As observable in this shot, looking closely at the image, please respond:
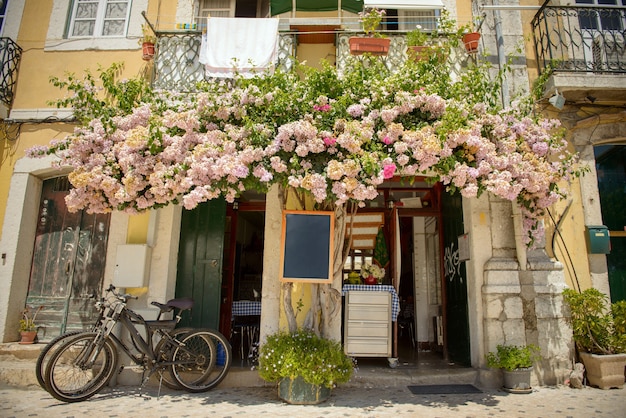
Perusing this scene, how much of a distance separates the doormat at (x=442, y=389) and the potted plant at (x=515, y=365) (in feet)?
1.35

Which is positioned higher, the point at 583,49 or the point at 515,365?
the point at 583,49

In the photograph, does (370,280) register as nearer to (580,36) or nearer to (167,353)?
(167,353)

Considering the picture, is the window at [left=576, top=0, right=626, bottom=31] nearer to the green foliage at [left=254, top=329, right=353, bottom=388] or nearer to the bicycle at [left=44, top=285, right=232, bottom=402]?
the green foliage at [left=254, top=329, right=353, bottom=388]

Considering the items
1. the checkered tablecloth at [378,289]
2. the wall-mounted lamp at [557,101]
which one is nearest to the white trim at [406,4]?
the wall-mounted lamp at [557,101]

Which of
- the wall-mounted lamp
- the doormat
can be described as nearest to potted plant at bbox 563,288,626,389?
the doormat

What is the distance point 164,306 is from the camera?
5.90m

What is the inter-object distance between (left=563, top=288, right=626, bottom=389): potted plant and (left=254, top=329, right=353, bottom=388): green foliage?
3.24 metres

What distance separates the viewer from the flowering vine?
5129 mm

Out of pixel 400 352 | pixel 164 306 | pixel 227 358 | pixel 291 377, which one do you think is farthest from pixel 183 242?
pixel 400 352

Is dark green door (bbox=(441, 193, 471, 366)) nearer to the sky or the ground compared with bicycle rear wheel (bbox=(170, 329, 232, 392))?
nearer to the sky

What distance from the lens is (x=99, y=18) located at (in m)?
7.95

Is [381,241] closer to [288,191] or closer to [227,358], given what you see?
[288,191]

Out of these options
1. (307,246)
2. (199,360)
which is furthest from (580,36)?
(199,360)

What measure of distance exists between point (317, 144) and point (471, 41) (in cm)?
364
